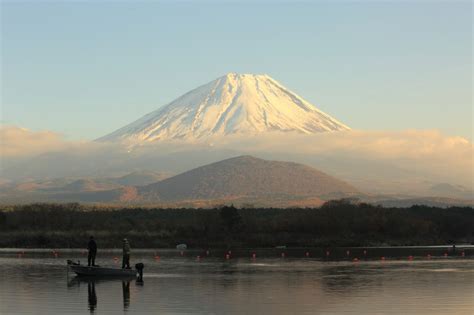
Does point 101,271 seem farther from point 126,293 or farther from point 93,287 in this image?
point 126,293

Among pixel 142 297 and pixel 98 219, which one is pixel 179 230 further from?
pixel 142 297

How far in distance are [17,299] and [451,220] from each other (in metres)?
86.1

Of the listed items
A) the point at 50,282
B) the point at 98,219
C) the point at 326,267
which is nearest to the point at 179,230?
the point at 98,219

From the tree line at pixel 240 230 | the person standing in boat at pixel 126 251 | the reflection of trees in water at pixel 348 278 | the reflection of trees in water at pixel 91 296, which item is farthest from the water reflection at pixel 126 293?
the tree line at pixel 240 230

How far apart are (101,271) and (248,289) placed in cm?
854

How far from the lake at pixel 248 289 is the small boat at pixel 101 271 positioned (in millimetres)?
612

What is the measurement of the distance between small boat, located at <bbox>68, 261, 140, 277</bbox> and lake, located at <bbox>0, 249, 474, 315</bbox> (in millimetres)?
612

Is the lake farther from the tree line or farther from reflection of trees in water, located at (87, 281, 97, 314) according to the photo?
the tree line

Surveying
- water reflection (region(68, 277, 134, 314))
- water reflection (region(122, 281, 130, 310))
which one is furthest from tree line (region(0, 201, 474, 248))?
water reflection (region(122, 281, 130, 310))

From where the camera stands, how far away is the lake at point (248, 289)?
29.1 meters

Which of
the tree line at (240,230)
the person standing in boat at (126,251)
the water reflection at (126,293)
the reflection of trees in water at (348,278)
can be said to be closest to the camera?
the water reflection at (126,293)

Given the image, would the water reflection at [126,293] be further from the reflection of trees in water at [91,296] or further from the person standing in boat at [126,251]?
the person standing in boat at [126,251]

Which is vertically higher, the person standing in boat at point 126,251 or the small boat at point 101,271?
the person standing in boat at point 126,251

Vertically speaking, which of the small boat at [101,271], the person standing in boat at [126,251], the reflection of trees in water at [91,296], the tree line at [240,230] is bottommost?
the reflection of trees in water at [91,296]
